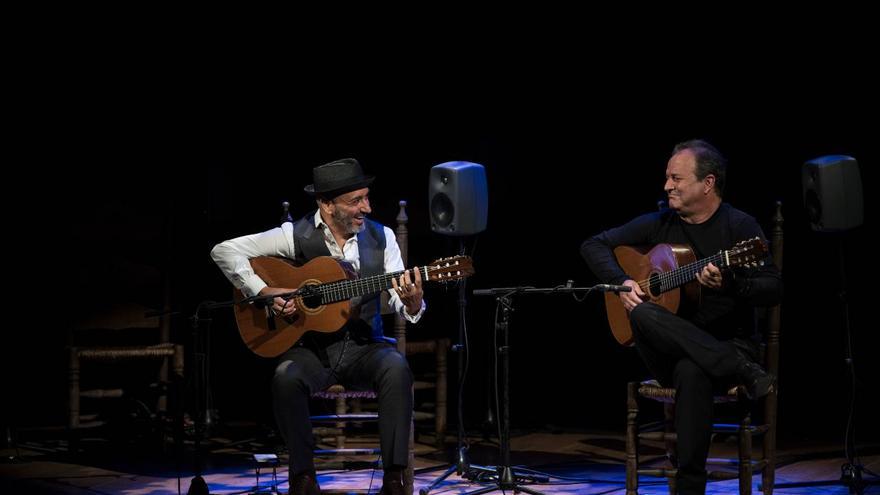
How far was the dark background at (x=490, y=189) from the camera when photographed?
250 inches

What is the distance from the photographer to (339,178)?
4902mm

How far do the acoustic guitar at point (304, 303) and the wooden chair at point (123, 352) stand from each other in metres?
1.85

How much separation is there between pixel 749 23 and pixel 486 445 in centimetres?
282

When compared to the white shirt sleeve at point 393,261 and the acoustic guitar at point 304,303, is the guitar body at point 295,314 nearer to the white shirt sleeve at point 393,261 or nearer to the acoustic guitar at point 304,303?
the acoustic guitar at point 304,303

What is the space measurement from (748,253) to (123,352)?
3.66m

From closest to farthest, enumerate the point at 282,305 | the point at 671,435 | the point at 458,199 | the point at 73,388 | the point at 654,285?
the point at 654,285 < the point at 282,305 < the point at 671,435 < the point at 458,199 < the point at 73,388

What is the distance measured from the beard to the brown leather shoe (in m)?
1.10

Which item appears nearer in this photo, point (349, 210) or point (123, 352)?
point (349, 210)

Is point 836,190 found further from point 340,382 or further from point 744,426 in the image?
point 340,382

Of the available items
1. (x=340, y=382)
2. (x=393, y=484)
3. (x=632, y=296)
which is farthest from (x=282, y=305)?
(x=632, y=296)

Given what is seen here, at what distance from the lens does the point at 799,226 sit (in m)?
6.35

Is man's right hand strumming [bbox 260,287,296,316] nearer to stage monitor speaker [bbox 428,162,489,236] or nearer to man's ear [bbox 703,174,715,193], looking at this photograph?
stage monitor speaker [bbox 428,162,489,236]

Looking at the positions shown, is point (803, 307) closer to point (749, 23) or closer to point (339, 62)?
point (749, 23)

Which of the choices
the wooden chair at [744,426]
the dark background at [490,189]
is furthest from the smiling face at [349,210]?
the dark background at [490,189]
